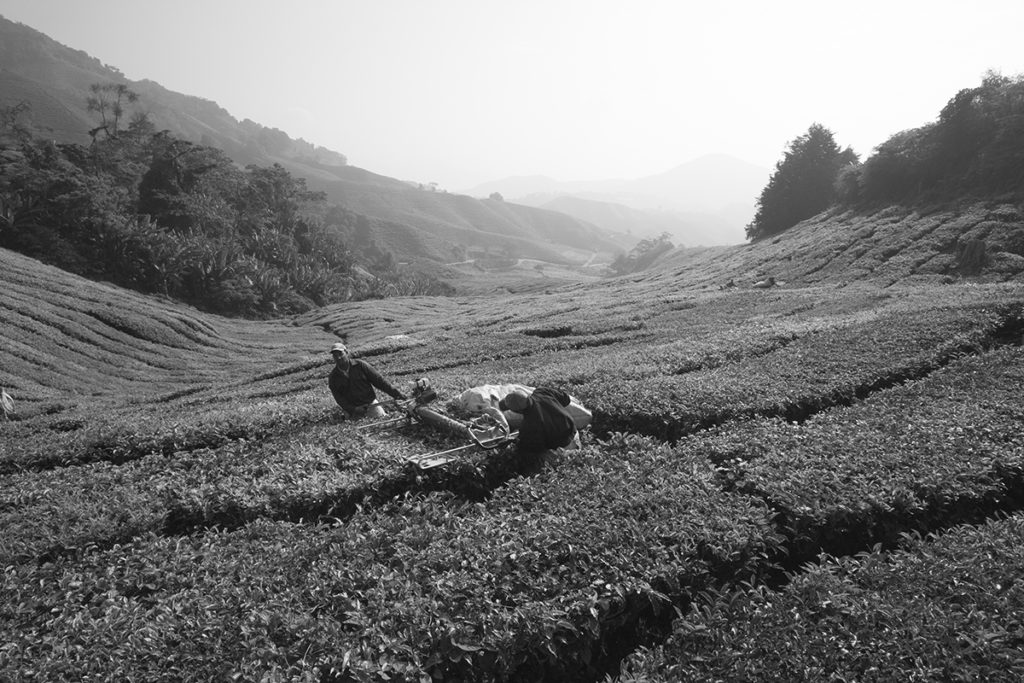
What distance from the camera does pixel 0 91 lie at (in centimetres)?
14588

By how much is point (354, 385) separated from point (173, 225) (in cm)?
7004

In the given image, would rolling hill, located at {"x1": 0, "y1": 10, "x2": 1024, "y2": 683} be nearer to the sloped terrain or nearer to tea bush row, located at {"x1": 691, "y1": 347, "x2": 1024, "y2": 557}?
tea bush row, located at {"x1": 691, "y1": 347, "x2": 1024, "y2": 557}

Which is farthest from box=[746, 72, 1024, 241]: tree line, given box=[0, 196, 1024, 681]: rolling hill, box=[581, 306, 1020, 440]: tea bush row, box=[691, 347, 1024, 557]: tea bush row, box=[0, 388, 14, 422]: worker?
box=[0, 388, 14, 422]: worker

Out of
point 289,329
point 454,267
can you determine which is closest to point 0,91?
point 454,267

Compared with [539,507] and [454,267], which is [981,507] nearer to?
[539,507]

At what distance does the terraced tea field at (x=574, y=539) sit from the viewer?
4.71m

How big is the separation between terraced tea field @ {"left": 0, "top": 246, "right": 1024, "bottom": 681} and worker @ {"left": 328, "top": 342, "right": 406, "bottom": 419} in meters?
0.66

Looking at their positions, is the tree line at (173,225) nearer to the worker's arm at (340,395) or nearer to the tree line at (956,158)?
the worker's arm at (340,395)

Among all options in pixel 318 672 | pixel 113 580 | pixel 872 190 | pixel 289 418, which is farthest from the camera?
pixel 872 190

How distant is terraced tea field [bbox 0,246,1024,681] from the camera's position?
4711mm

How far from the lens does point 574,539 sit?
239 inches

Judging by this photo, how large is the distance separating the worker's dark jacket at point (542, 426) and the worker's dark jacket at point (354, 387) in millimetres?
4203

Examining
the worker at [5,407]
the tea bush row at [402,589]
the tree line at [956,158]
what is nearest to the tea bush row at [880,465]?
the tea bush row at [402,589]

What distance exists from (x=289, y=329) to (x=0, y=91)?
15187 cm
